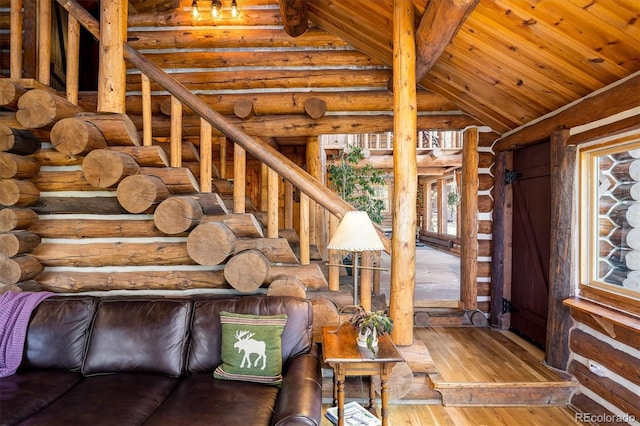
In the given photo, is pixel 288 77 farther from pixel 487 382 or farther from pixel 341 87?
pixel 487 382

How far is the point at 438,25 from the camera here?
8.48ft

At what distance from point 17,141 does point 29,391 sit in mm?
1940

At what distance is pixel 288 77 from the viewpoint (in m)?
4.40

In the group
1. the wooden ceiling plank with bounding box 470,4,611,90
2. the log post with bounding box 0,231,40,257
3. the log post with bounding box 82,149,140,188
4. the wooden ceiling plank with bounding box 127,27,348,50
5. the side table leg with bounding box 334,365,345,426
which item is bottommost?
the side table leg with bounding box 334,365,345,426

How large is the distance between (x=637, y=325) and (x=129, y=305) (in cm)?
359

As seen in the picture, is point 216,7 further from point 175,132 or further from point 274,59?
point 175,132

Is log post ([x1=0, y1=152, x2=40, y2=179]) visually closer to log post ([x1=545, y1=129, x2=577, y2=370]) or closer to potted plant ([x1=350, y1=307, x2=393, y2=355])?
potted plant ([x1=350, y1=307, x2=393, y2=355])

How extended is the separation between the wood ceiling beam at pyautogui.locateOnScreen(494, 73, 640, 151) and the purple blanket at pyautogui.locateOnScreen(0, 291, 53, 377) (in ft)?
14.8

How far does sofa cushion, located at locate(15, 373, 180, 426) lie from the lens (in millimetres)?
1831

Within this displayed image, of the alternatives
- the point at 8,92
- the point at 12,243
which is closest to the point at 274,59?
the point at 8,92

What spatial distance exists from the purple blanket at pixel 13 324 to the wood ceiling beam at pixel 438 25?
3638mm

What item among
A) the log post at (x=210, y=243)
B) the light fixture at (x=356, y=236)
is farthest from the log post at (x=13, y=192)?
the light fixture at (x=356, y=236)

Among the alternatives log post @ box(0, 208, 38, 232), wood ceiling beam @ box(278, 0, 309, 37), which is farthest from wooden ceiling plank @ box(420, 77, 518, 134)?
log post @ box(0, 208, 38, 232)

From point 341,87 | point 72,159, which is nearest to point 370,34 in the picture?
point 341,87
